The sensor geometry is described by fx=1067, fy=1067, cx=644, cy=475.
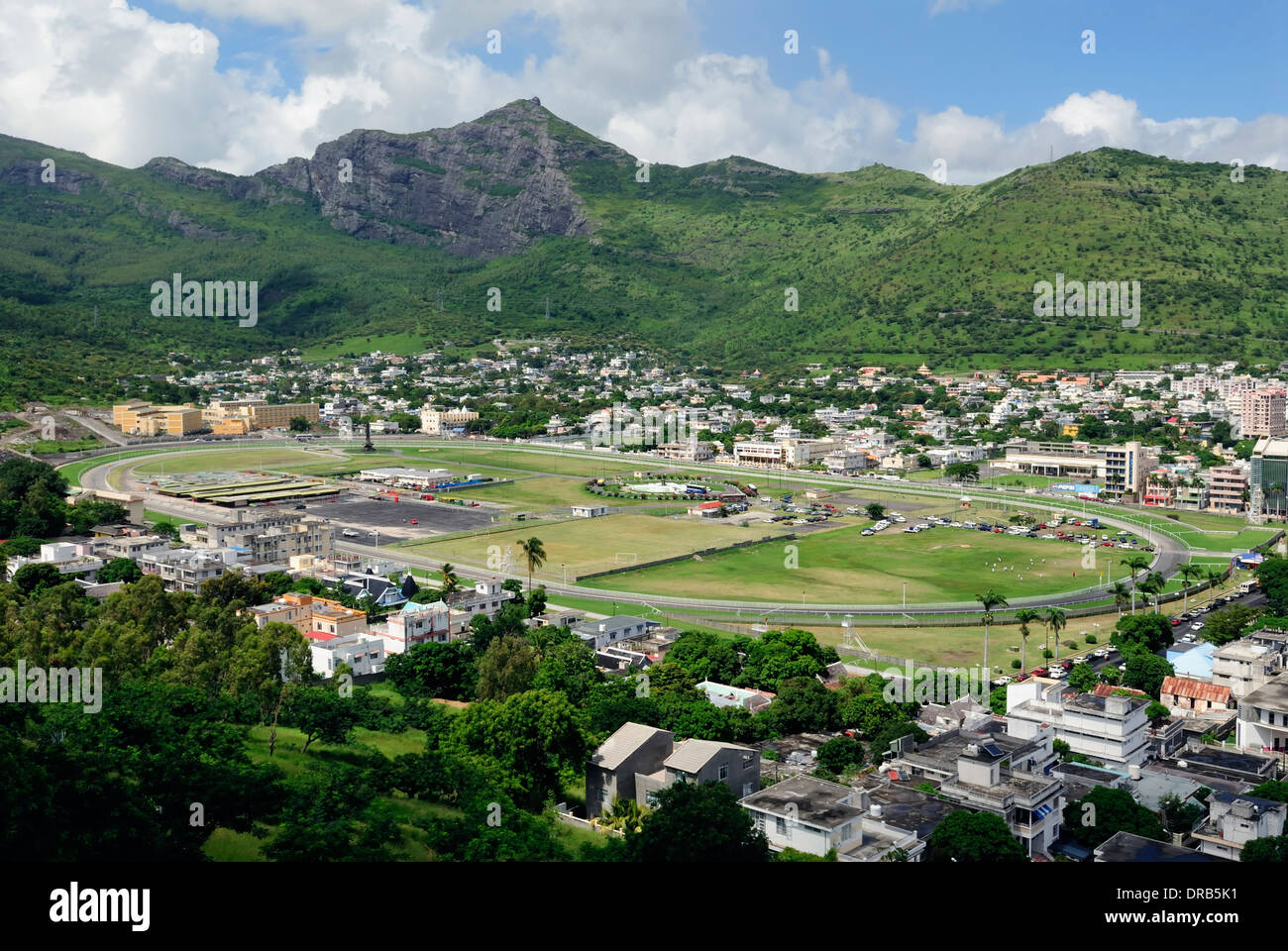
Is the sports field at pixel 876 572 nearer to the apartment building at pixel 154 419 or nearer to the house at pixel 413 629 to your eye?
the house at pixel 413 629

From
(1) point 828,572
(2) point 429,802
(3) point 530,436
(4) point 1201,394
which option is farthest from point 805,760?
(4) point 1201,394

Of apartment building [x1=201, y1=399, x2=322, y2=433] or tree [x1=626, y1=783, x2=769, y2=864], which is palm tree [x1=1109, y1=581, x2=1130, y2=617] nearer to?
tree [x1=626, y1=783, x2=769, y2=864]

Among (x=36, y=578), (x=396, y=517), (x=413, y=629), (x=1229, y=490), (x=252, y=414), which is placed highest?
(x=252, y=414)

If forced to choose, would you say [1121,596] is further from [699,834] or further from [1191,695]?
[699,834]

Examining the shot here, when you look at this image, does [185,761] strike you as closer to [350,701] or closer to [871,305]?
[350,701]

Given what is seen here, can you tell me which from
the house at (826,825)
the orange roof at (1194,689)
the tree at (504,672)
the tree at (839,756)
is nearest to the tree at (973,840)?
the house at (826,825)

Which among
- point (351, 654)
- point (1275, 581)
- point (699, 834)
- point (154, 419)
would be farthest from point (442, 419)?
point (699, 834)
